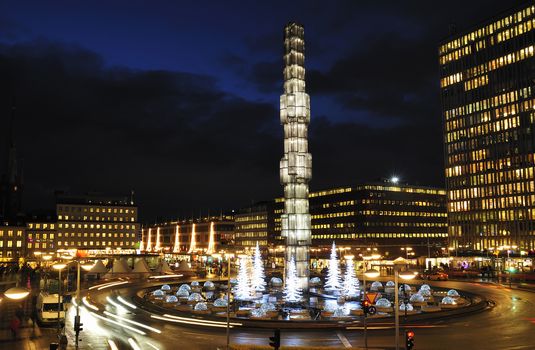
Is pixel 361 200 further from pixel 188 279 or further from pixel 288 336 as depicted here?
pixel 288 336

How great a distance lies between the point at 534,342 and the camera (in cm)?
3603

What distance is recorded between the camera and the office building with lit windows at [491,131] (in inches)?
5507

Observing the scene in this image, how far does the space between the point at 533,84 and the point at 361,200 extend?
2411 inches

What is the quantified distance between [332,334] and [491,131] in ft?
408

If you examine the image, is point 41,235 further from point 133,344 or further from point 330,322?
point 133,344

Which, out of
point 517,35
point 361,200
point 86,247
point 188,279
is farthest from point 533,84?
point 86,247

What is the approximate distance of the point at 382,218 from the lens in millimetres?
174375

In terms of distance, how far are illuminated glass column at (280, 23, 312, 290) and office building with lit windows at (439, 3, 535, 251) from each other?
290ft

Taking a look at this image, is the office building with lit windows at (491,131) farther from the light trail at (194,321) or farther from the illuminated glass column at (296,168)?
the light trail at (194,321)

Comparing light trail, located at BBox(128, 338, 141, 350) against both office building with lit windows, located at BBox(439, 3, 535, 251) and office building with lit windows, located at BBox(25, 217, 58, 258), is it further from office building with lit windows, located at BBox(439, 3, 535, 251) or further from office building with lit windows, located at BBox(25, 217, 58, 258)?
office building with lit windows, located at BBox(25, 217, 58, 258)

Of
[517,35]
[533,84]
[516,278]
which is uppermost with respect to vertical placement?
[517,35]

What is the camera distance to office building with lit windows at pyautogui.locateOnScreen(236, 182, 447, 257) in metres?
173

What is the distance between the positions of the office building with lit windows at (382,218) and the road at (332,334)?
119104 millimetres

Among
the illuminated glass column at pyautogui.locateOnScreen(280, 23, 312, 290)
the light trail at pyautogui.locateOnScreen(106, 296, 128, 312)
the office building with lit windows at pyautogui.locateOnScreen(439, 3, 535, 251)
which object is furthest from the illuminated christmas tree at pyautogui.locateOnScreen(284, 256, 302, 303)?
the office building with lit windows at pyautogui.locateOnScreen(439, 3, 535, 251)
